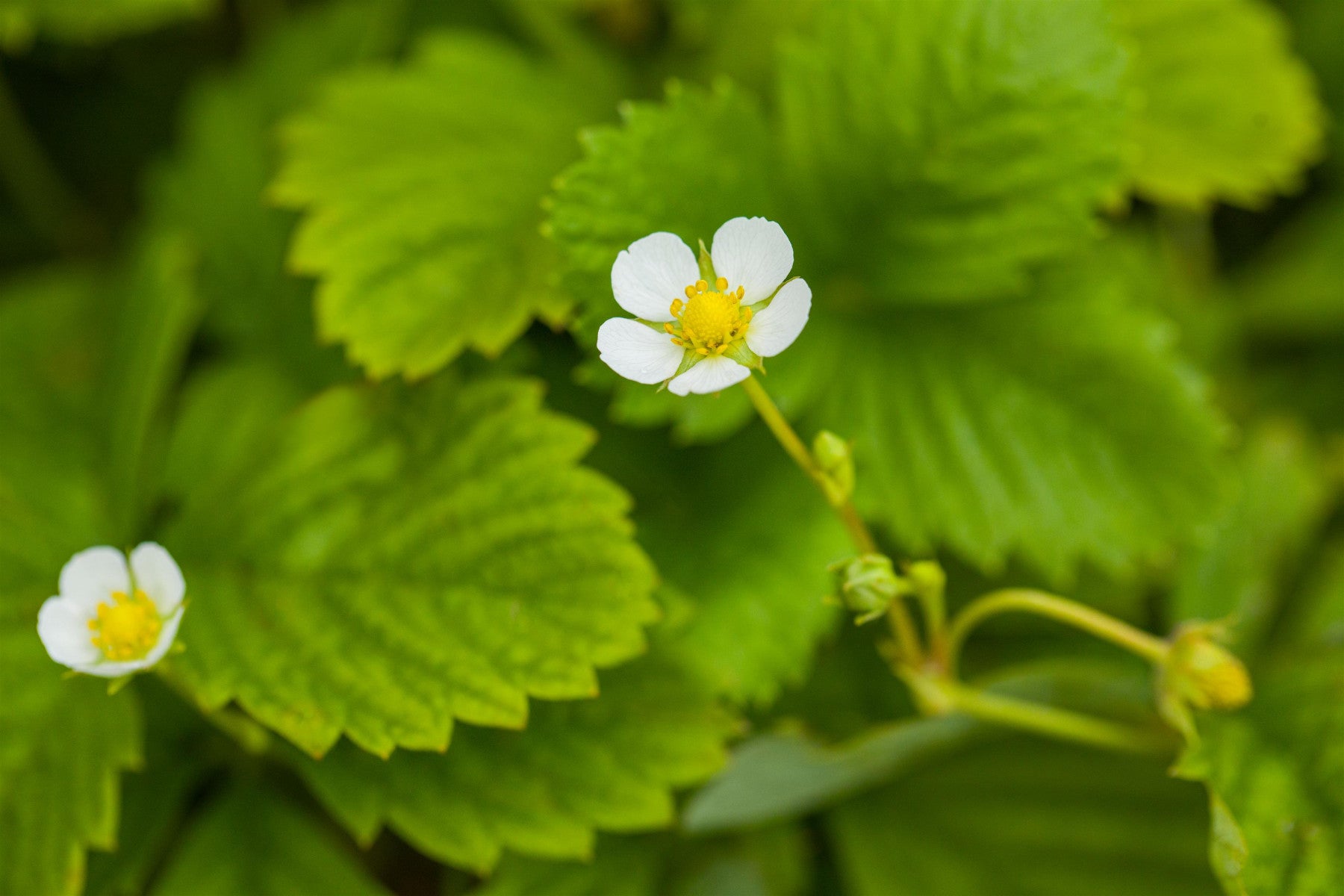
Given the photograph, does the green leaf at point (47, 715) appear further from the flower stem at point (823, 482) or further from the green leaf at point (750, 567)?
the flower stem at point (823, 482)

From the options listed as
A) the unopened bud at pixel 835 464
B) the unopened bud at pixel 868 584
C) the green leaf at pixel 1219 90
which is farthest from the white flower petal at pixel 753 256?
the green leaf at pixel 1219 90

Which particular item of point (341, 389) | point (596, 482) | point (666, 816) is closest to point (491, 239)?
point (341, 389)

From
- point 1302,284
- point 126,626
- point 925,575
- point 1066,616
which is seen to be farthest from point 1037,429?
point 126,626

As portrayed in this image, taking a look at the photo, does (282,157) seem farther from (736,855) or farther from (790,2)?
(736,855)

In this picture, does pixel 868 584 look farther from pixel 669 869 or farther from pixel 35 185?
pixel 35 185

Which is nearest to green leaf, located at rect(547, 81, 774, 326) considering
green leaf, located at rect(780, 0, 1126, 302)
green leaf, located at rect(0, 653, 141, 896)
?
green leaf, located at rect(780, 0, 1126, 302)
